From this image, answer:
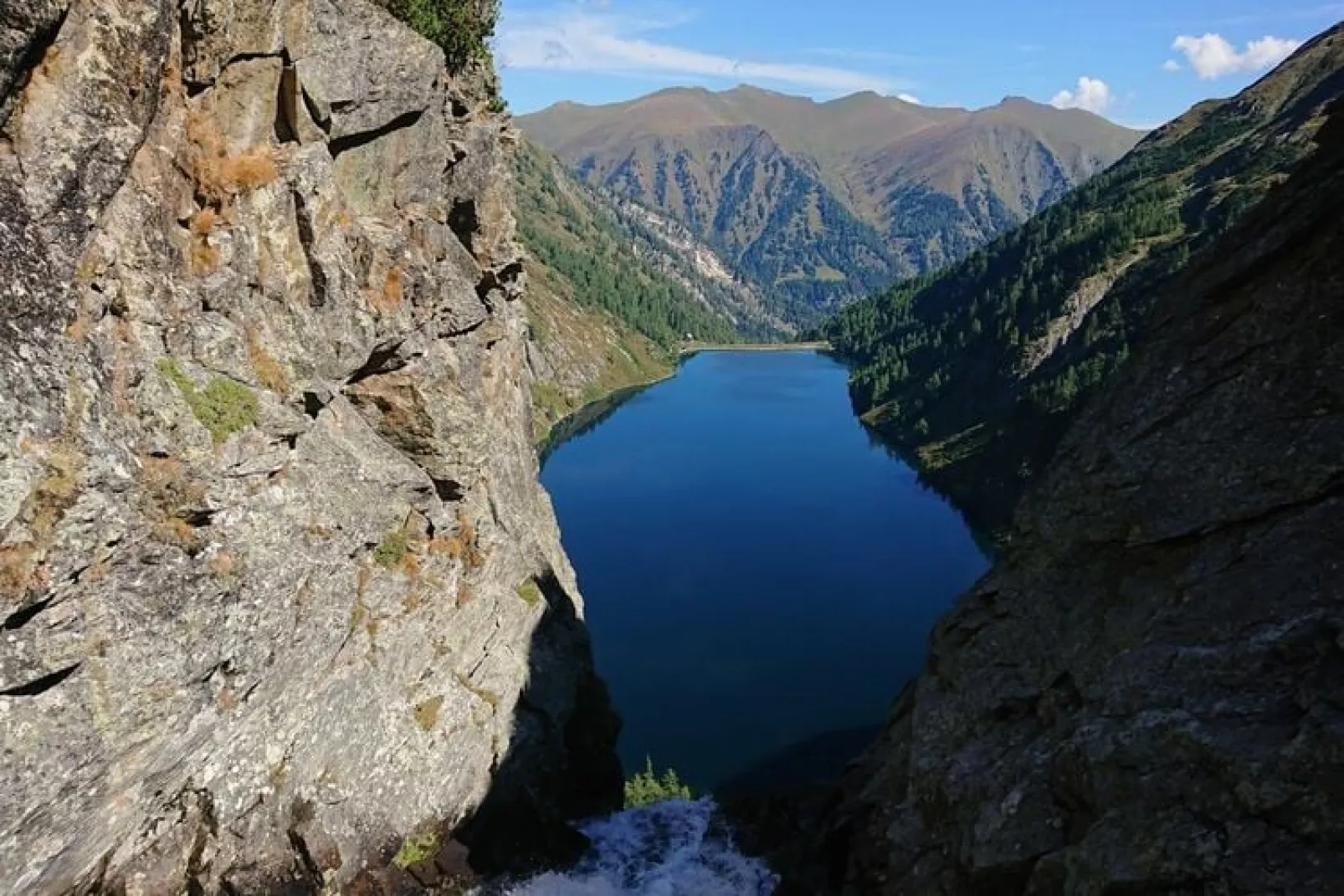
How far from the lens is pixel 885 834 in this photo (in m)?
26.4

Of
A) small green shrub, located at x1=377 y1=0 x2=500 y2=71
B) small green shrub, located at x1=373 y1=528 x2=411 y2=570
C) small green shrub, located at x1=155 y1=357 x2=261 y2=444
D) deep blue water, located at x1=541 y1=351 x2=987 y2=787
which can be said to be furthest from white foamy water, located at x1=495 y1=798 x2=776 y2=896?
small green shrub, located at x1=377 y1=0 x2=500 y2=71

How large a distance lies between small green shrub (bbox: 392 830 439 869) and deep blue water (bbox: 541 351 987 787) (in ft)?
113

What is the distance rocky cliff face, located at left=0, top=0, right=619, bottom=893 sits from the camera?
18547 millimetres

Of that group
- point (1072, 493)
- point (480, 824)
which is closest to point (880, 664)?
point (480, 824)

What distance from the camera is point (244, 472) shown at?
2367 cm

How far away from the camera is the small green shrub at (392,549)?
30281 mm

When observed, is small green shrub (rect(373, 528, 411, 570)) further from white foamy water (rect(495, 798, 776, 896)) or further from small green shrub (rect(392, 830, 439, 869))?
white foamy water (rect(495, 798, 776, 896))

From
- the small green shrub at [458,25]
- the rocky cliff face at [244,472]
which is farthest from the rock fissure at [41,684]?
the small green shrub at [458,25]

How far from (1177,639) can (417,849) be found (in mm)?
24012

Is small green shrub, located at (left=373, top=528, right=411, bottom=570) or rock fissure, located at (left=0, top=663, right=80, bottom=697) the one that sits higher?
rock fissure, located at (left=0, top=663, right=80, bottom=697)

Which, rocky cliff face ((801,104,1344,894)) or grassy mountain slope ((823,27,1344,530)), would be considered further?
grassy mountain slope ((823,27,1344,530))

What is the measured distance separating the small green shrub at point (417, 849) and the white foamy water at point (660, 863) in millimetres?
3343

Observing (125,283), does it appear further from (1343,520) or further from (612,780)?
(612,780)

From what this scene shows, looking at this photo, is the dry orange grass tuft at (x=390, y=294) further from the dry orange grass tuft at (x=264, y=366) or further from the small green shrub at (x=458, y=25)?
the small green shrub at (x=458, y=25)
